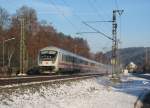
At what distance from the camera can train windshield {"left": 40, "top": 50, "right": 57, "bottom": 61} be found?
56.9 m

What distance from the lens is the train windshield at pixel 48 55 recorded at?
56.9 metres

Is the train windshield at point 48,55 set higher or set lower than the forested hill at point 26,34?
lower

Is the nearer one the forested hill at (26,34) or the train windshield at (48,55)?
the train windshield at (48,55)

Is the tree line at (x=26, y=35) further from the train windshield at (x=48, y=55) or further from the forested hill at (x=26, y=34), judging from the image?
the train windshield at (x=48, y=55)

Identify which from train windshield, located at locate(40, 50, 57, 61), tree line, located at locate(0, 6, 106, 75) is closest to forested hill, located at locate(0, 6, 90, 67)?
tree line, located at locate(0, 6, 106, 75)

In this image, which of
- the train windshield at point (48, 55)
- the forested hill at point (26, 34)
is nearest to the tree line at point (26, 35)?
the forested hill at point (26, 34)

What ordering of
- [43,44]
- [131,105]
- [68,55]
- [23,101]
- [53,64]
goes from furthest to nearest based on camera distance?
[43,44] < [68,55] < [53,64] < [131,105] < [23,101]

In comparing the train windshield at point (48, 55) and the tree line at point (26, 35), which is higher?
the tree line at point (26, 35)

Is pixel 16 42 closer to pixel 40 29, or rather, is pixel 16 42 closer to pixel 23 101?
pixel 40 29

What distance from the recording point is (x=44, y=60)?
189ft

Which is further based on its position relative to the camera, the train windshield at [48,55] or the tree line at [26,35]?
the tree line at [26,35]

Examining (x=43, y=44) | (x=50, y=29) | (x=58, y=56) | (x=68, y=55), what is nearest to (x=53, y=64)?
(x=58, y=56)

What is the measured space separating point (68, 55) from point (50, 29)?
65.9m

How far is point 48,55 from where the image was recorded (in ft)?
190
